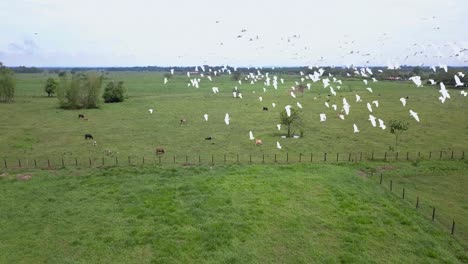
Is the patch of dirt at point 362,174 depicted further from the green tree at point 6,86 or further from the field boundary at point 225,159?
the green tree at point 6,86

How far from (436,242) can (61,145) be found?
42.6 meters

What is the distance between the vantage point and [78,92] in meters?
88.3

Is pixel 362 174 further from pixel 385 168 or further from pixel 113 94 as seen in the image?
pixel 113 94

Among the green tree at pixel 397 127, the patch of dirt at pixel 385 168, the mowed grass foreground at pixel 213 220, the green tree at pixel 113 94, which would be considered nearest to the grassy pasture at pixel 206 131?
the green tree at pixel 397 127

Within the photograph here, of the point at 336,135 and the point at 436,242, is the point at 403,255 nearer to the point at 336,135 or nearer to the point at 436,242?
the point at 436,242

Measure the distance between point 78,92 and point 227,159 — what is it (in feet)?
198

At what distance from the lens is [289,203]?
2775cm

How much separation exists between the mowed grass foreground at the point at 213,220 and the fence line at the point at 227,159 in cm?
391

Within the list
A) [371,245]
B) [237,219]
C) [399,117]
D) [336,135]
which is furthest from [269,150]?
[399,117]

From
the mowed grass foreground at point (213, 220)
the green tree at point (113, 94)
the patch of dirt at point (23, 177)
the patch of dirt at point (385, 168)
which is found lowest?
the mowed grass foreground at point (213, 220)

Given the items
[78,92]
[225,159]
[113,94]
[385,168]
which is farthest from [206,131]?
[113,94]

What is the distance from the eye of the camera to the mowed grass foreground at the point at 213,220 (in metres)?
21.1

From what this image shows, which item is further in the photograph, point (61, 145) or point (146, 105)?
point (146, 105)

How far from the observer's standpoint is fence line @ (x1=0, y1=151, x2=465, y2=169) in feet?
128
